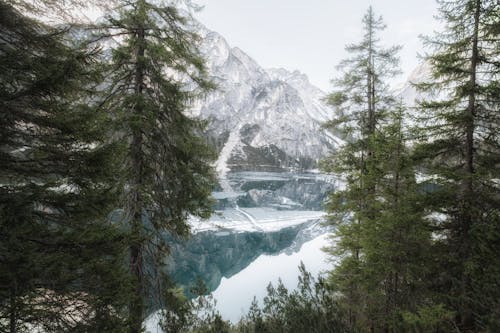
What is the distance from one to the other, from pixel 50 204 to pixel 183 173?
3.97 meters

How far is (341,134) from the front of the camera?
11.5 m

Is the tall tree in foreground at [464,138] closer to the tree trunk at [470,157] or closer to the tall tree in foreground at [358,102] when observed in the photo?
the tree trunk at [470,157]

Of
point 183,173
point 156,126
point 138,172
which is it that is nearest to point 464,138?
point 183,173

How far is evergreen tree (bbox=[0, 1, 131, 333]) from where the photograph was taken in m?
2.82

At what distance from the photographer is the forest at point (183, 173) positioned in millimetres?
3684

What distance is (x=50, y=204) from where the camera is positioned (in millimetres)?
3830

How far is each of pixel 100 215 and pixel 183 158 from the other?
12.3 ft

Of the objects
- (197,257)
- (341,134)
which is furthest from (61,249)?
(197,257)

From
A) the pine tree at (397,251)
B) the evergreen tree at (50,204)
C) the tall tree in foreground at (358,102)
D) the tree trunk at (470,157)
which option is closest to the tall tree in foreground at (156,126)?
the evergreen tree at (50,204)

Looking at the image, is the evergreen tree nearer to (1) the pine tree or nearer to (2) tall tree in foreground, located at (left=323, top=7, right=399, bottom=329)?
(1) the pine tree

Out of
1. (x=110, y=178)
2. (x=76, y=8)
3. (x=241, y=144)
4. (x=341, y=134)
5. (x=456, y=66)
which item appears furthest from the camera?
(x=241, y=144)

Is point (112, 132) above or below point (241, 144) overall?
below

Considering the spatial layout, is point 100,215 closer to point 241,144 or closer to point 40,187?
point 40,187

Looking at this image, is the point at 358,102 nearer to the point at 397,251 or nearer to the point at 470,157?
the point at 470,157
